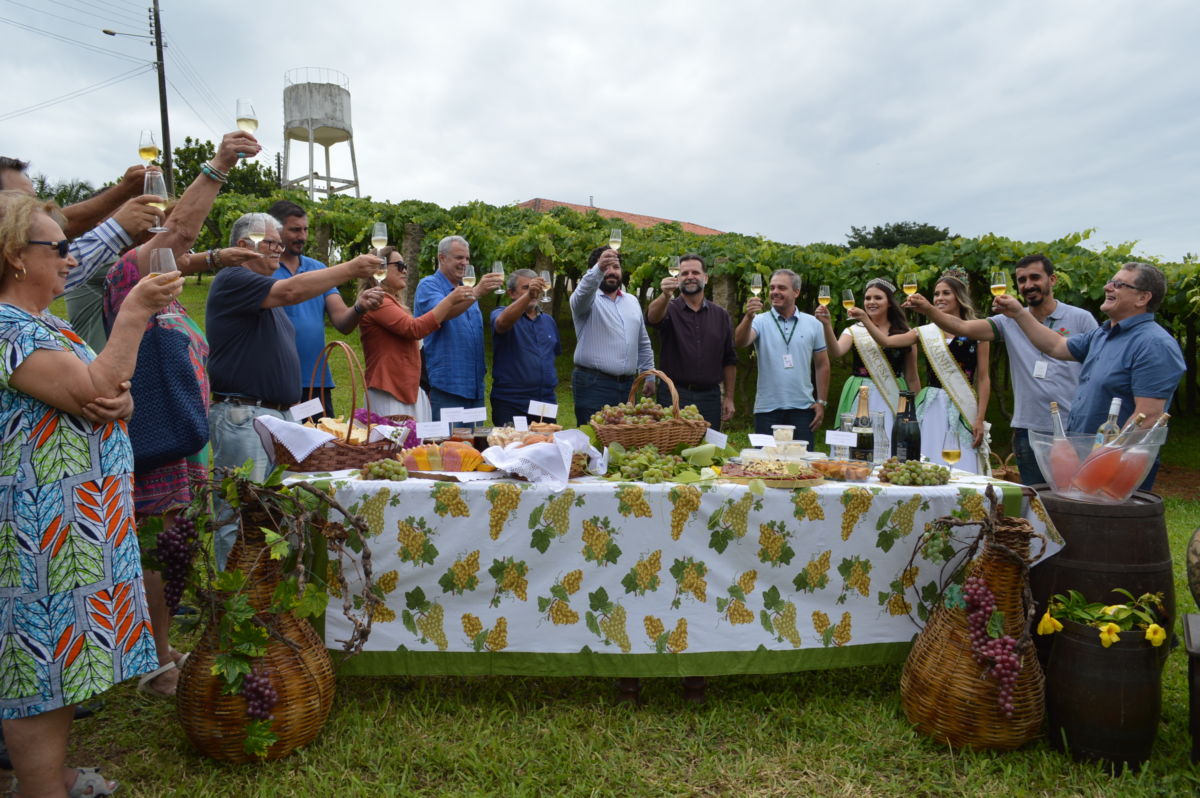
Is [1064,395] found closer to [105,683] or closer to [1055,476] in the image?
[1055,476]

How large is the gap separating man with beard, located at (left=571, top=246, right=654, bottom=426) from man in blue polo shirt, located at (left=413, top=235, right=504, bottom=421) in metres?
0.65

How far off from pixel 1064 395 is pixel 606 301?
8.96 ft

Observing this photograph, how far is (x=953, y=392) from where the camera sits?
4.51 m

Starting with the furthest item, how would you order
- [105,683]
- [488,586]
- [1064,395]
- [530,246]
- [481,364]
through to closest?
[530,246]
[481,364]
[1064,395]
[488,586]
[105,683]

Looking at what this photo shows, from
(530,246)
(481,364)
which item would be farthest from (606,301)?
(530,246)

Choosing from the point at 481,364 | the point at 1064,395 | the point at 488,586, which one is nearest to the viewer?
the point at 488,586

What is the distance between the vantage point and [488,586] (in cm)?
260

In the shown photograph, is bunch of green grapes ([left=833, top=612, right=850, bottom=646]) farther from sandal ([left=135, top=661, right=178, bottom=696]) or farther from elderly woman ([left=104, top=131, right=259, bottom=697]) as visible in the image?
sandal ([left=135, top=661, right=178, bottom=696])

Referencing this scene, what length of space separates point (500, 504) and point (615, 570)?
459 millimetres

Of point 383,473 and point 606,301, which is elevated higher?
point 606,301

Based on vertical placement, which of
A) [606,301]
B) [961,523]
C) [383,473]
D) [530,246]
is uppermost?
[530,246]

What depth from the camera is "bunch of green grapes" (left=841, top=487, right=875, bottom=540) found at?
2656mm

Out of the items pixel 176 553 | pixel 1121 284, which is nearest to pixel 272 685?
pixel 176 553

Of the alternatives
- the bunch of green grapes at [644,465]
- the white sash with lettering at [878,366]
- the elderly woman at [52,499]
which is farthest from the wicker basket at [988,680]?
the elderly woman at [52,499]
